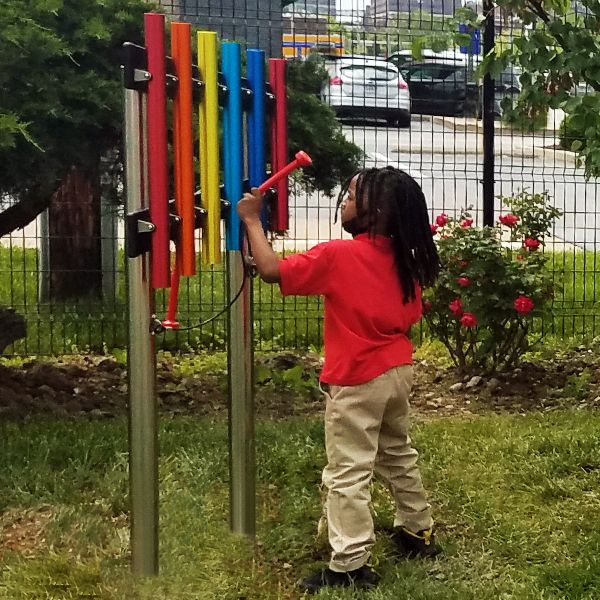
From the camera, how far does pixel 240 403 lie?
389 centimetres

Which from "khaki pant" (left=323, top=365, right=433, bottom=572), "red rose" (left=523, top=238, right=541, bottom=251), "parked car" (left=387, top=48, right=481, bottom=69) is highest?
"parked car" (left=387, top=48, right=481, bottom=69)

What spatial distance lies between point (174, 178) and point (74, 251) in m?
3.96

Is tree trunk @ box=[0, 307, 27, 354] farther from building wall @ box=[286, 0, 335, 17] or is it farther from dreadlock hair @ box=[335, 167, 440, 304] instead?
dreadlock hair @ box=[335, 167, 440, 304]

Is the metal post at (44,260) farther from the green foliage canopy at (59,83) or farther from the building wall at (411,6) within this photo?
the building wall at (411,6)

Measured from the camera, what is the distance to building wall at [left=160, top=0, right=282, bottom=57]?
6918mm

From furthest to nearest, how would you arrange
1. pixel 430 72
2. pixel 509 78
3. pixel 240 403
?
pixel 430 72
pixel 509 78
pixel 240 403

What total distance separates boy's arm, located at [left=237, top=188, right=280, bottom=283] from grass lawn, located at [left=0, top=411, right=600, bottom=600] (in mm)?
1107

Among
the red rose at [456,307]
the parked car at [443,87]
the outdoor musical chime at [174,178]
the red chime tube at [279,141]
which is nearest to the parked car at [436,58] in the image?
the parked car at [443,87]

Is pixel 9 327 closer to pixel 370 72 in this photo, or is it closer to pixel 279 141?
pixel 279 141

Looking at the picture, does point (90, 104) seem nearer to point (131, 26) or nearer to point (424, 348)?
point (131, 26)

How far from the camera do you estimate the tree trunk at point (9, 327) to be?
5.87 meters

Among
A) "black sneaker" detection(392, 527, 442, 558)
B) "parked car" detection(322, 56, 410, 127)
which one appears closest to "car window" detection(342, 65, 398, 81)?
"parked car" detection(322, 56, 410, 127)

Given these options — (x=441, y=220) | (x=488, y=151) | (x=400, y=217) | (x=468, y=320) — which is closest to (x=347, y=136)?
(x=441, y=220)

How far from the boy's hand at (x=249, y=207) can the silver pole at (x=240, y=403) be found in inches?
21.1
